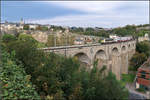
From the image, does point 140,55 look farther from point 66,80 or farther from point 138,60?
point 66,80

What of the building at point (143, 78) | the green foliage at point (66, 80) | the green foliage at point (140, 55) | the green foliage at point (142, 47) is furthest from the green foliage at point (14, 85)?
the green foliage at point (142, 47)

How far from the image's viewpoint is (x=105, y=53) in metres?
13.8

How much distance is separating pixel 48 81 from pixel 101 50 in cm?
1059

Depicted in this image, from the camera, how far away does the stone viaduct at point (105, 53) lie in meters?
9.63

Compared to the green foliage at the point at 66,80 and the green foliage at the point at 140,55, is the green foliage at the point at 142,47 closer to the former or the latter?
the green foliage at the point at 140,55

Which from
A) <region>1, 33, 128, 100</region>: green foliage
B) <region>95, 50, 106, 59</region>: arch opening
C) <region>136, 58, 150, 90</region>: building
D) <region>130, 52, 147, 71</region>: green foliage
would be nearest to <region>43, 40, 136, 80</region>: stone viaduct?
<region>95, 50, 106, 59</region>: arch opening

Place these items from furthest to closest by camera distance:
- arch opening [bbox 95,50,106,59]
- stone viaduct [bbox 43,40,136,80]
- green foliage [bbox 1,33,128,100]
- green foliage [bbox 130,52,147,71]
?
green foliage [bbox 130,52,147,71] → arch opening [bbox 95,50,106,59] → stone viaduct [bbox 43,40,136,80] → green foliage [bbox 1,33,128,100]

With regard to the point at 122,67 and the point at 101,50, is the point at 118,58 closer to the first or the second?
the point at 122,67

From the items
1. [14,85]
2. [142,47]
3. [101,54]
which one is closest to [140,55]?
[142,47]

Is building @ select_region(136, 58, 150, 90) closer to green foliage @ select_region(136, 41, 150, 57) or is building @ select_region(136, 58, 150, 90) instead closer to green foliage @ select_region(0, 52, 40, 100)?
green foliage @ select_region(0, 52, 40, 100)

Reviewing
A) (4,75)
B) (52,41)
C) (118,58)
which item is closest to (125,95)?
(4,75)

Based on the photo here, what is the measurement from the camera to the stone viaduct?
9627 mm

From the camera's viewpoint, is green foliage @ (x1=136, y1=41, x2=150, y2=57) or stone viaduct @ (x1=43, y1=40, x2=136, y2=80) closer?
stone viaduct @ (x1=43, y1=40, x2=136, y2=80)

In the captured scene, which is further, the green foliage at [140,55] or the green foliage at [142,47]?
the green foliage at [142,47]
